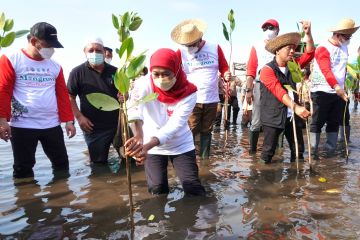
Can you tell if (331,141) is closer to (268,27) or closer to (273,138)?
(273,138)

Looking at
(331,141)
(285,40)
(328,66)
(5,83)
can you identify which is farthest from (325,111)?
(5,83)

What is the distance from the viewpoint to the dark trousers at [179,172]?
3494 mm

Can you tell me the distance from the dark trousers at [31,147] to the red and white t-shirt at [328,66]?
354 cm

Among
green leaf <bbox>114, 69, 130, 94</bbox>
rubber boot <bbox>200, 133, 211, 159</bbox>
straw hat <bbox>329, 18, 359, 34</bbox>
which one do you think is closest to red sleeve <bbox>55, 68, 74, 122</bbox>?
rubber boot <bbox>200, 133, 211, 159</bbox>

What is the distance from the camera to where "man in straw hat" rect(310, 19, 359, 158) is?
501cm

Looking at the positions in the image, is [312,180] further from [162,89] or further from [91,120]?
[91,120]

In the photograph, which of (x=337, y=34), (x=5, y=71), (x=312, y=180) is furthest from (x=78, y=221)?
(x=337, y=34)

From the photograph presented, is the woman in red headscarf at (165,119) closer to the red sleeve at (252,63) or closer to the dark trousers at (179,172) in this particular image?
the dark trousers at (179,172)

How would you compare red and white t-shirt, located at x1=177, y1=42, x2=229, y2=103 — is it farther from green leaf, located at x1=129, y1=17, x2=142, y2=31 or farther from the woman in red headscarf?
the woman in red headscarf

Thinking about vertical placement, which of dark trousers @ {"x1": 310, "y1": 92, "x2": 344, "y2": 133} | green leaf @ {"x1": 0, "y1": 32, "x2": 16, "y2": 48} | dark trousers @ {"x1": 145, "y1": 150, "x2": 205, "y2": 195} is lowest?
dark trousers @ {"x1": 145, "y1": 150, "x2": 205, "y2": 195}

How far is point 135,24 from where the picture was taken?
13.9 feet

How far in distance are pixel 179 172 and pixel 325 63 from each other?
112 inches

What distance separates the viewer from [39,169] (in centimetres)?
504

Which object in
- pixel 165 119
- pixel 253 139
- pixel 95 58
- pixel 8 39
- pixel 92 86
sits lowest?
pixel 253 139
